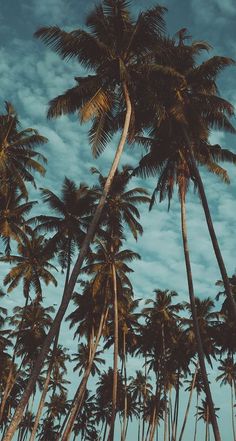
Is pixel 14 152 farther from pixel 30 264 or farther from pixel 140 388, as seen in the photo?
pixel 140 388

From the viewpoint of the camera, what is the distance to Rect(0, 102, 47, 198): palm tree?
987 inches

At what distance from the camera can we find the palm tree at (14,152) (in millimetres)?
25062

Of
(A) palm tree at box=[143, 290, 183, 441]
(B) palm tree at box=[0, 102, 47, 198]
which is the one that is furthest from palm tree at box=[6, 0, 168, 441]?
(A) palm tree at box=[143, 290, 183, 441]

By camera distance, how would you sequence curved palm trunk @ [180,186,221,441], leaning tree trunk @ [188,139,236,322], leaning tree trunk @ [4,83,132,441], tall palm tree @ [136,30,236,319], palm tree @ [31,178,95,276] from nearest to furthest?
1. leaning tree trunk @ [4,83,132,441]
2. leaning tree trunk @ [188,139,236,322]
3. curved palm trunk @ [180,186,221,441]
4. tall palm tree @ [136,30,236,319]
5. palm tree @ [31,178,95,276]

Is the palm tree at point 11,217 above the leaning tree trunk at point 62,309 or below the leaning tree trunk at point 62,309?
above

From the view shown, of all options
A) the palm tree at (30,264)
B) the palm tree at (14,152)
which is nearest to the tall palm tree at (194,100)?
the palm tree at (14,152)

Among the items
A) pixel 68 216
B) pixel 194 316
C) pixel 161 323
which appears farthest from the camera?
pixel 161 323

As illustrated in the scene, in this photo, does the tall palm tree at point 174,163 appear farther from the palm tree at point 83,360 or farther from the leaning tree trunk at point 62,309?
the palm tree at point 83,360

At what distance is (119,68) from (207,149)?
22.1ft

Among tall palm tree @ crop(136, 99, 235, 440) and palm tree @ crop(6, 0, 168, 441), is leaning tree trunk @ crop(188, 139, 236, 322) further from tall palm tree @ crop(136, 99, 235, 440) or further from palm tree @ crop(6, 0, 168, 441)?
palm tree @ crop(6, 0, 168, 441)

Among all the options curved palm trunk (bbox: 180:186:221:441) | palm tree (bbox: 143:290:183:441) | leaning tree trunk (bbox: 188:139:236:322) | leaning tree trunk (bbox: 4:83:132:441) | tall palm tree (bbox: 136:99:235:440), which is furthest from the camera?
palm tree (bbox: 143:290:183:441)

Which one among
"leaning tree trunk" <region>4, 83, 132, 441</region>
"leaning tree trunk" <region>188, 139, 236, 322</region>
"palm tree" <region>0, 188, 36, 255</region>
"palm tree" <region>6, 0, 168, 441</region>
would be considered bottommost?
"leaning tree trunk" <region>4, 83, 132, 441</region>

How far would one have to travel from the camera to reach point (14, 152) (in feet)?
84.5

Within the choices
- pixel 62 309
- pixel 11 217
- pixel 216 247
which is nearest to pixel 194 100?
pixel 216 247
